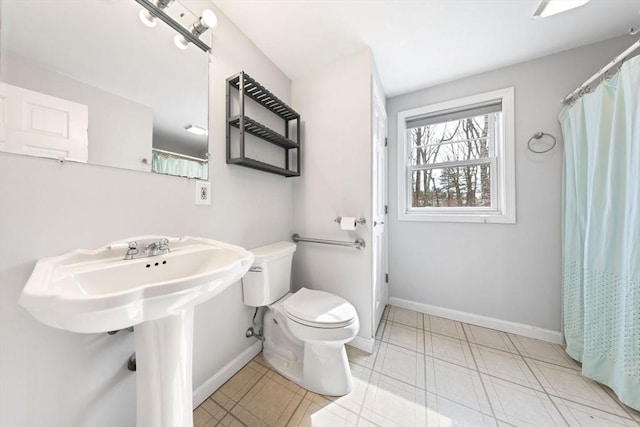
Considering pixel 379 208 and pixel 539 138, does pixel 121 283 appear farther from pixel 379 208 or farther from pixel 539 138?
pixel 539 138

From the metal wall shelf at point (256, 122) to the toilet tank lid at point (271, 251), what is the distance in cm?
54

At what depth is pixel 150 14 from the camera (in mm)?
905

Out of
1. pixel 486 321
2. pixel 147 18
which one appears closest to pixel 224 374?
pixel 147 18

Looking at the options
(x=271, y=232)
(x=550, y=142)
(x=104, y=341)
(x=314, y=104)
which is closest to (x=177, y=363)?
(x=104, y=341)

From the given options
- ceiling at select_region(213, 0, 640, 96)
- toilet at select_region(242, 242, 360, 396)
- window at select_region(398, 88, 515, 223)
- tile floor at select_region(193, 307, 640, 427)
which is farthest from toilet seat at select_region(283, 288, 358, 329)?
ceiling at select_region(213, 0, 640, 96)

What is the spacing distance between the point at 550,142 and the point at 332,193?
1.69 metres

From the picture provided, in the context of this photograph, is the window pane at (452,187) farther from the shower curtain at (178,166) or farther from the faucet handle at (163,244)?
the faucet handle at (163,244)

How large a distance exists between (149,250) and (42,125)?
19.8 inches

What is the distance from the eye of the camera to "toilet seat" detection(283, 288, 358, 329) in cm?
106

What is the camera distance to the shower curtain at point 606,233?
3.23ft

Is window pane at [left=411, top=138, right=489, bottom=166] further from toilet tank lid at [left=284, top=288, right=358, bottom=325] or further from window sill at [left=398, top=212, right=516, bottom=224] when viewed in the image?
toilet tank lid at [left=284, top=288, right=358, bottom=325]

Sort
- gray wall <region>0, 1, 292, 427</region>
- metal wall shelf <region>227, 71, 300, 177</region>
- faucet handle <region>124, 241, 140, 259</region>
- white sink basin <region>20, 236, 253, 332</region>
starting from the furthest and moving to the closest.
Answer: metal wall shelf <region>227, 71, 300, 177</region>
faucet handle <region>124, 241, 140, 259</region>
gray wall <region>0, 1, 292, 427</region>
white sink basin <region>20, 236, 253, 332</region>

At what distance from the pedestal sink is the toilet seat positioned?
0.53m

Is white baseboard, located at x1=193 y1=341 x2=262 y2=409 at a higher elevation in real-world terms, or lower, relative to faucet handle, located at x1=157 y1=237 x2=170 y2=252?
lower
